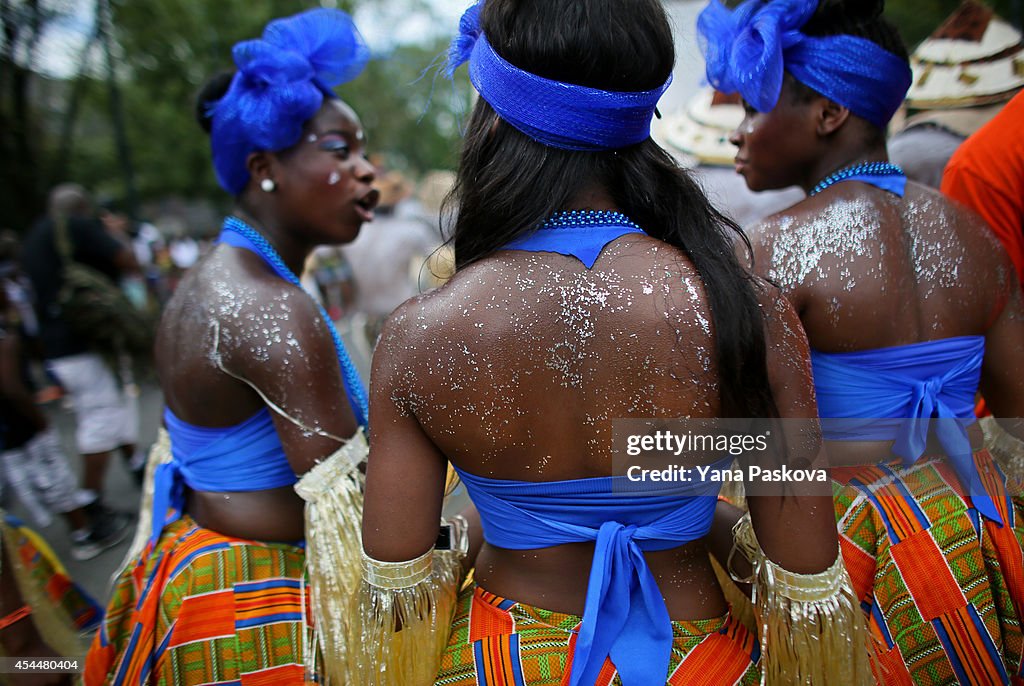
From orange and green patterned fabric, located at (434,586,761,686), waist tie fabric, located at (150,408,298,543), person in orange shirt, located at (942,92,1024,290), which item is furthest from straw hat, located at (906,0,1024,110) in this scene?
waist tie fabric, located at (150,408,298,543)

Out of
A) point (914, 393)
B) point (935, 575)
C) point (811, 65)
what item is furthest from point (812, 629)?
point (811, 65)

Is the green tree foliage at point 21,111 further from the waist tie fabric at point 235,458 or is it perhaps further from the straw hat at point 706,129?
the waist tie fabric at point 235,458

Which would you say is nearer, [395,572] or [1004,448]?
[395,572]

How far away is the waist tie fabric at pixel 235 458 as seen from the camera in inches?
72.7

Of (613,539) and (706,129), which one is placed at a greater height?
(613,539)

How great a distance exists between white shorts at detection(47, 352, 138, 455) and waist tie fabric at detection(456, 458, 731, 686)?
3994mm

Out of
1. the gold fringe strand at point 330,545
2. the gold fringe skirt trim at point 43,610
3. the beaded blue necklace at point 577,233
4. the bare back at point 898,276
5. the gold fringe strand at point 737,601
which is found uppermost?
the beaded blue necklace at point 577,233

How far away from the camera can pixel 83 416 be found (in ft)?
14.3

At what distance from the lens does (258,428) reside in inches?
72.6

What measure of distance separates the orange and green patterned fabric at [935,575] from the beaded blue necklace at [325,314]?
1248mm

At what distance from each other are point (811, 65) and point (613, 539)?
51.7 inches

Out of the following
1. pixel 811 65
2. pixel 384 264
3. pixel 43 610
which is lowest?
pixel 384 264

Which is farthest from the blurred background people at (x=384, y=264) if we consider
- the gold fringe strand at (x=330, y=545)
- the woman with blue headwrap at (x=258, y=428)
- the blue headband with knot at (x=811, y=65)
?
the blue headband with knot at (x=811, y=65)

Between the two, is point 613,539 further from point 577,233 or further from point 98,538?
point 98,538
